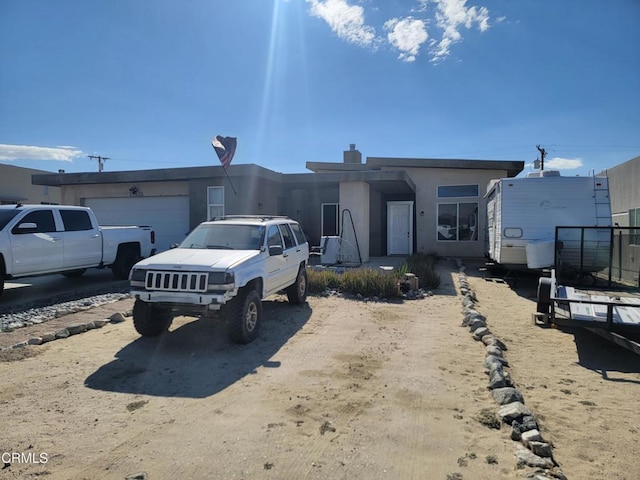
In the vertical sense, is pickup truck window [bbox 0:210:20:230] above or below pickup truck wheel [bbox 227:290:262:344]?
above

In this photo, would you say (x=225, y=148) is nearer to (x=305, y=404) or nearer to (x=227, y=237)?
(x=227, y=237)

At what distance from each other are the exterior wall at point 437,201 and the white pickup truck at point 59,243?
1107 cm

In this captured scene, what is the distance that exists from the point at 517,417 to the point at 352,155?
17.3 meters

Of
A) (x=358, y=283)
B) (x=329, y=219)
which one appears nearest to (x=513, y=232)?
(x=358, y=283)

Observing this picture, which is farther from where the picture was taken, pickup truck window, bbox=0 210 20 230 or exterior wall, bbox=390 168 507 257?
exterior wall, bbox=390 168 507 257

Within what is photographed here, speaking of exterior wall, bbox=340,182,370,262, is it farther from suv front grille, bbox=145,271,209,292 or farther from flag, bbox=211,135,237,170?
suv front grille, bbox=145,271,209,292

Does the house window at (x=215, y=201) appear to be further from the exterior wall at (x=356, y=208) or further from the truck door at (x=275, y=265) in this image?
the truck door at (x=275, y=265)

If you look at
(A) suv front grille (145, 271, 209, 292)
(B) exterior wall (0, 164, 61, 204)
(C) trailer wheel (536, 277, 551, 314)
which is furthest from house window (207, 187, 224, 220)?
(B) exterior wall (0, 164, 61, 204)

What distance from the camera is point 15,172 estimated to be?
28609mm

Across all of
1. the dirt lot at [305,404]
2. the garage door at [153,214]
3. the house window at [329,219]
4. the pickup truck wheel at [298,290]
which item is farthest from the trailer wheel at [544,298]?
the garage door at [153,214]

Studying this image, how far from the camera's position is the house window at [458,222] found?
17.1m

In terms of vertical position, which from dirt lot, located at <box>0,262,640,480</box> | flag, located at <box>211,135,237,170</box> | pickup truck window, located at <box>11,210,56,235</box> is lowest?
dirt lot, located at <box>0,262,640,480</box>

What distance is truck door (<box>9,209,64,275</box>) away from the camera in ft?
27.5

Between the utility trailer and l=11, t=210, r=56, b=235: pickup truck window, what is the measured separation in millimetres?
9947
